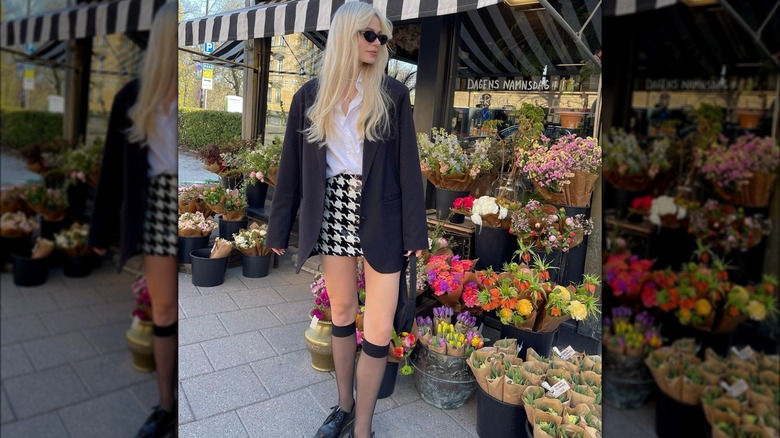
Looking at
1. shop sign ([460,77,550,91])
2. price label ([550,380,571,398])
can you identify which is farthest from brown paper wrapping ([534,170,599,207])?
price label ([550,380,571,398])

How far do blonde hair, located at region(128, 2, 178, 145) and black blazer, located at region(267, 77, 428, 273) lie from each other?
1398mm

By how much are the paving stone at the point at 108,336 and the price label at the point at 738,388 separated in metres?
0.61

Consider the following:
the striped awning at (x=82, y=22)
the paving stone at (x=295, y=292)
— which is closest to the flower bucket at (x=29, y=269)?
the striped awning at (x=82, y=22)

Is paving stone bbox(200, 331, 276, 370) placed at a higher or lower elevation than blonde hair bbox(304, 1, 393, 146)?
lower

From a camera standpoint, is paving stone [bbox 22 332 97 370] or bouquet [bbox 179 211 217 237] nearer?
paving stone [bbox 22 332 97 370]

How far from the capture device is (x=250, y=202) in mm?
4543

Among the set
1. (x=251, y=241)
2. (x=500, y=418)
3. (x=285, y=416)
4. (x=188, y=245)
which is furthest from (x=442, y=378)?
(x=188, y=245)

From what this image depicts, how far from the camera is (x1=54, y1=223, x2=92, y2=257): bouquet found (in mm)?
519

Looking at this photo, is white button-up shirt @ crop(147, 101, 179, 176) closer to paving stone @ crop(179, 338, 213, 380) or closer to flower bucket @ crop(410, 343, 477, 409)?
flower bucket @ crop(410, 343, 477, 409)

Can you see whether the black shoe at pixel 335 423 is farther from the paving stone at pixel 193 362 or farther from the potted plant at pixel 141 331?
the potted plant at pixel 141 331

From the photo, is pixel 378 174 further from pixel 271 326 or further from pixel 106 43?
pixel 271 326

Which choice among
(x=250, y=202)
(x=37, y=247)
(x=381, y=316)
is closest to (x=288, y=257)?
(x=250, y=202)

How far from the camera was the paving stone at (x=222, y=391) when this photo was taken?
7.77ft

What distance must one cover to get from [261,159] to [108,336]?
3.42 m
